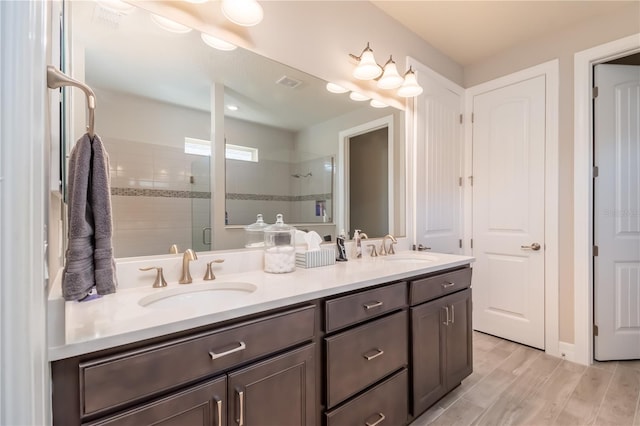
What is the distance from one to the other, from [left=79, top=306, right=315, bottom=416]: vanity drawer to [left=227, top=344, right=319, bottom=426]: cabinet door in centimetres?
5

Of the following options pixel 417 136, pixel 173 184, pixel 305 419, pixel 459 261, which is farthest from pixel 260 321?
pixel 417 136

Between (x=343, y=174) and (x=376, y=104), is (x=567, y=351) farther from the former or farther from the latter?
(x=376, y=104)

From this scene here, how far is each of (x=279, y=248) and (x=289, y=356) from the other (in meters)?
A: 0.56

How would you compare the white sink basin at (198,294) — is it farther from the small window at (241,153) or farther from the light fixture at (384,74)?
the light fixture at (384,74)

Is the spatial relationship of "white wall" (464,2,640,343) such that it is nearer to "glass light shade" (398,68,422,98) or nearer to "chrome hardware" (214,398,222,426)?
"glass light shade" (398,68,422,98)

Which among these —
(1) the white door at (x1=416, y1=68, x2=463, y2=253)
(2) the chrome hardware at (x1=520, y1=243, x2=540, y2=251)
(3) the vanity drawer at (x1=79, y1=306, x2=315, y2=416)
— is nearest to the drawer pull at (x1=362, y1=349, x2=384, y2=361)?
(3) the vanity drawer at (x1=79, y1=306, x2=315, y2=416)

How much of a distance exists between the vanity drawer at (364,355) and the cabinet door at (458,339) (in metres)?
0.42

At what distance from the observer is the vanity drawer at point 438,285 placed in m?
1.52

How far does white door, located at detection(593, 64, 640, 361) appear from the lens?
7.42 feet

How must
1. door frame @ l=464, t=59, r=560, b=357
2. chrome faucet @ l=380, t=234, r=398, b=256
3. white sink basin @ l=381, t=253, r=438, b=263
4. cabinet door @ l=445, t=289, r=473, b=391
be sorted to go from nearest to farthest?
cabinet door @ l=445, t=289, r=473, b=391 < white sink basin @ l=381, t=253, r=438, b=263 < chrome faucet @ l=380, t=234, r=398, b=256 < door frame @ l=464, t=59, r=560, b=357

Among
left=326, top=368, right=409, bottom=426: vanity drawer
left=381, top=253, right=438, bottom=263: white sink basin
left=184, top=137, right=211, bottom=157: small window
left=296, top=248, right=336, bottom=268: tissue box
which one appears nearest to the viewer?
left=326, top=368, right=409, bottom=426: vanity drawer

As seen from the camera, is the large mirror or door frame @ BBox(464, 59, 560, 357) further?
door frame @ BBox(464, 59, 560, 357)

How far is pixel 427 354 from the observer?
1.57m

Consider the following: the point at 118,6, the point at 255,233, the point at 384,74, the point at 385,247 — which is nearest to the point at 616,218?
the point at 385,247
